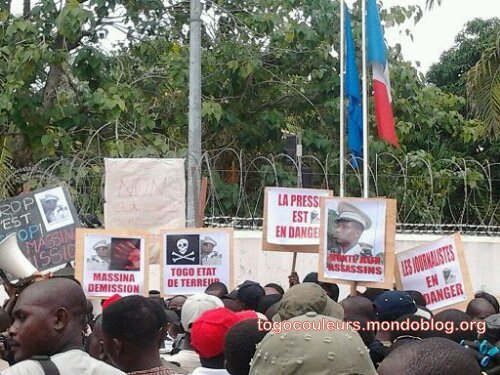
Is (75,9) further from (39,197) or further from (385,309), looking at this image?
(385,309)

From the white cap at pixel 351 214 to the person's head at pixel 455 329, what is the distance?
7.44 ft

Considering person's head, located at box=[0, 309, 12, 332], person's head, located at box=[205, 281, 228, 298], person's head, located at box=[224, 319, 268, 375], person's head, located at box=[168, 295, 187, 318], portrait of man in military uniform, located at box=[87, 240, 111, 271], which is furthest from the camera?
portrait of man in military uniform, located at box=[87, 240, 111, 271]

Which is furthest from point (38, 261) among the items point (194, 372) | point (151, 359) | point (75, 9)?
point (75, 9)

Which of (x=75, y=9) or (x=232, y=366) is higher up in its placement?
(x=75, y=9)

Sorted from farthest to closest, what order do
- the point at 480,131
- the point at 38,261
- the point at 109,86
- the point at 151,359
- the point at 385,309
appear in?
the point at 480,131, the point at 109,86, the point at 38,261, the point at 385,309, the point at 151,359

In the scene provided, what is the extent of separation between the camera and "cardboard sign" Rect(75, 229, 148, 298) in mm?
6707

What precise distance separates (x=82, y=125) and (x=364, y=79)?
14.3 ft

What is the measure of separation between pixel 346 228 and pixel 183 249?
1.25 metres

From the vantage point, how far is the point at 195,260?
7023mm

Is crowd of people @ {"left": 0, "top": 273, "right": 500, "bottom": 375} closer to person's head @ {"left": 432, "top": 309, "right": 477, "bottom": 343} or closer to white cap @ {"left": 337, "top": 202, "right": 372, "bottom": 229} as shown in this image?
person's head @ {"left": 432, "top": 309, "right": 477, "bottom": 343}

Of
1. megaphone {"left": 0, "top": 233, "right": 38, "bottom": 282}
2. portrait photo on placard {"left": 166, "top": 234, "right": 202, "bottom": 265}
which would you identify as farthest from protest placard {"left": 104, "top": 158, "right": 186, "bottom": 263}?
megaphone {"left": 0, "top": 233, "right": 38, "bottom": 282}

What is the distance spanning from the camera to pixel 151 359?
11.0 ft

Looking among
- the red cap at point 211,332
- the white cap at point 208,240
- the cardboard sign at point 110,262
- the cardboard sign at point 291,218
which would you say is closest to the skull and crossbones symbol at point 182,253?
the white cap at point 208,240

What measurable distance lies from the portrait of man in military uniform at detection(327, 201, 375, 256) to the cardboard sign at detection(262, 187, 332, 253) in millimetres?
760
